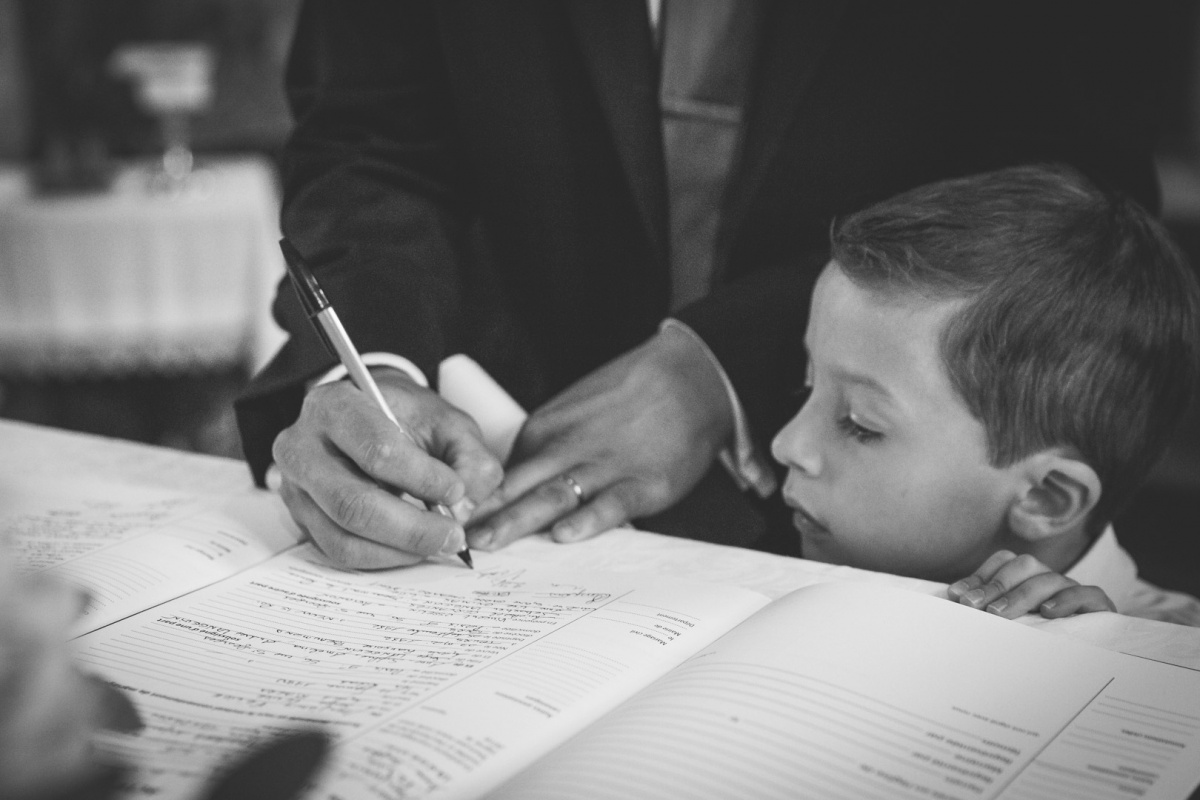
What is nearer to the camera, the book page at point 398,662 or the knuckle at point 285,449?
the book page at point 398,662

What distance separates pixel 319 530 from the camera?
90 cm

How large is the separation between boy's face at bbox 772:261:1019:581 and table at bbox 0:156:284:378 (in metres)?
3.23

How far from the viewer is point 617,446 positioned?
43.6 inches

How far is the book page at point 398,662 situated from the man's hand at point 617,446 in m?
0.10

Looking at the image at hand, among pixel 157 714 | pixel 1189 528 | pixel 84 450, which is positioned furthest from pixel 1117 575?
pixel 1189 528

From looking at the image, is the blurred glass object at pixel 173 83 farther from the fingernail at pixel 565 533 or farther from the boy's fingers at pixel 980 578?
the boy's fingers at pixel 980 578

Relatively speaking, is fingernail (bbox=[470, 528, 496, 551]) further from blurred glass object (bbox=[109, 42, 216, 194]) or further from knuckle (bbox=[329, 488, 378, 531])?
blurred glass object (bbox=[109, 42, 216, 194])

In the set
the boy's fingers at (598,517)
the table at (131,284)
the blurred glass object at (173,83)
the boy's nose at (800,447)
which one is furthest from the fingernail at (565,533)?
the blurred glass object at (173,83)

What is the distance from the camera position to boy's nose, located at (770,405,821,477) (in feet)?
3.34

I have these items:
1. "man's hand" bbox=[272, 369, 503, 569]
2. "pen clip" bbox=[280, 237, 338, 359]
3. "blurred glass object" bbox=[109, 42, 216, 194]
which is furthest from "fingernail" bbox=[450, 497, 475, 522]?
"blurred glass object" bbox=[109, 42, 216, 194]

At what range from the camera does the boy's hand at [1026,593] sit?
2.60 feet

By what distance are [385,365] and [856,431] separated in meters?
0.50

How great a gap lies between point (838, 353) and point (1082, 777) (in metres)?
0.53

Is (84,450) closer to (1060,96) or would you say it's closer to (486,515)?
(486,515)
